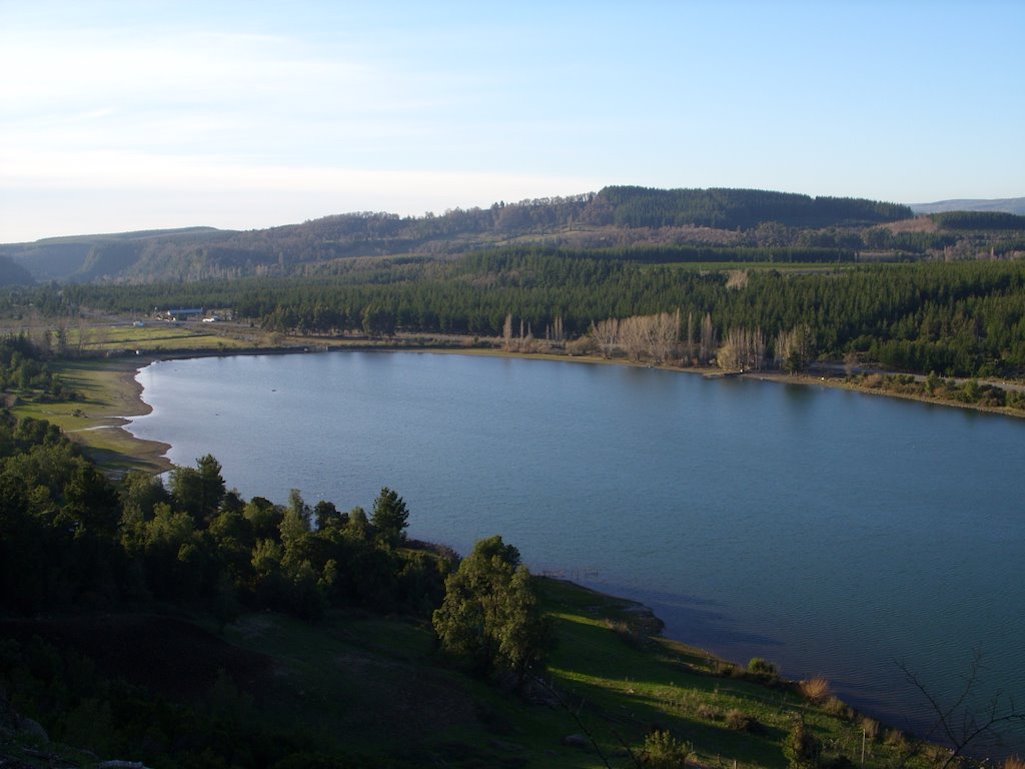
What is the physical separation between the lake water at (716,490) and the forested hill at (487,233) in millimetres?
64753

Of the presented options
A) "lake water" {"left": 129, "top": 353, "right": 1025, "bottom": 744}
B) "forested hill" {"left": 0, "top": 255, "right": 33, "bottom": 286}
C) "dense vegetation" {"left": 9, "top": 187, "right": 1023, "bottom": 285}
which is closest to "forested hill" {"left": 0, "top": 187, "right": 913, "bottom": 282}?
"dense vegetation" {"left": 9, "top": 187, "right": 1023, "bottom": 285}

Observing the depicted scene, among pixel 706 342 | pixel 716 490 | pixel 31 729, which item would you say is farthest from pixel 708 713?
pixel 706 342

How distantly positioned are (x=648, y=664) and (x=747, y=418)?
78.4 ft

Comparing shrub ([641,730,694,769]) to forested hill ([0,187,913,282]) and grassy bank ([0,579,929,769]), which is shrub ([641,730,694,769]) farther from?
forested hill ([0,187,913,282])

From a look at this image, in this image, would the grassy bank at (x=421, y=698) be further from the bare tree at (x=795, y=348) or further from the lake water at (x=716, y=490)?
the bare tree at (x=795, y=348)

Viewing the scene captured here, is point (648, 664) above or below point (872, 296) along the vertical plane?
below

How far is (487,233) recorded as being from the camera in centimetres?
13838

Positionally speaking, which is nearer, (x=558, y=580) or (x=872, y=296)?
(x=558, y=580)

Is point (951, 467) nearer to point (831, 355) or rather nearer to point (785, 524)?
point (785, 524)

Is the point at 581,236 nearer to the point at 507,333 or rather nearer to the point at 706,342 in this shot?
the point at 507,333

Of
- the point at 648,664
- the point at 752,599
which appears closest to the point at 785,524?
the point at 752,599

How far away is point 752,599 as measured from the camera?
18234mm

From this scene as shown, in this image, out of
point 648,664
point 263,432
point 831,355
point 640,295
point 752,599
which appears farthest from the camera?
point 640,295

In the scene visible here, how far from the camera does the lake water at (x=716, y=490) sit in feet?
55.6
